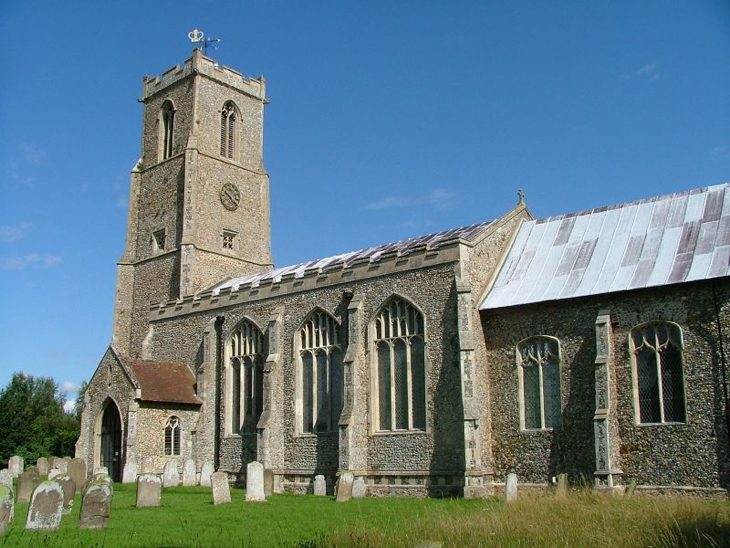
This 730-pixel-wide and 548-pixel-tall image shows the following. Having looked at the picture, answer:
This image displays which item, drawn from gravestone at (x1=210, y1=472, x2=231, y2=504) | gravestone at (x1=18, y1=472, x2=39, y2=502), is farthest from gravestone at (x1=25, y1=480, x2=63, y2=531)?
gravestone at (x1=18, y1=472, x2=39, y2=502)

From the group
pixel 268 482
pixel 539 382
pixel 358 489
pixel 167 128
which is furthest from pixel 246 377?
pixel 167 128

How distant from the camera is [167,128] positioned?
1629 inches

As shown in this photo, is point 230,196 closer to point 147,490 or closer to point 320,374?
point 320,374

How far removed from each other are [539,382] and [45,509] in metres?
14.1

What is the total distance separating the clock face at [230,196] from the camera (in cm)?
3950

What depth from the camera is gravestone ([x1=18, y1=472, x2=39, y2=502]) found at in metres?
21.4

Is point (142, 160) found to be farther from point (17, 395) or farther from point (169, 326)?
point (17, 395)

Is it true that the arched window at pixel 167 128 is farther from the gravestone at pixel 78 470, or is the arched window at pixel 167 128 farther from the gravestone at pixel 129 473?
the gravestone at pixel 78 470

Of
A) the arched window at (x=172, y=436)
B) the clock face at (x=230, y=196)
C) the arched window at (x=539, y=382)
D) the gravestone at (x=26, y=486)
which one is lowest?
the gravestone at (x=26, y=486)

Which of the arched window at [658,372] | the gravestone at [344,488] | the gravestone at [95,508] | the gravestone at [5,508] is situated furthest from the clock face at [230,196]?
the gravestone at [5,508]

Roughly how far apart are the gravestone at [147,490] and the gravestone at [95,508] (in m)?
4.28

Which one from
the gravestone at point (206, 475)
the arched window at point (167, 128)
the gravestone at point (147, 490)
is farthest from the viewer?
the arched window at point (167, 128)

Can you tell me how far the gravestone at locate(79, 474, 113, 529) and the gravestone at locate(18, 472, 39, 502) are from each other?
7419 mm

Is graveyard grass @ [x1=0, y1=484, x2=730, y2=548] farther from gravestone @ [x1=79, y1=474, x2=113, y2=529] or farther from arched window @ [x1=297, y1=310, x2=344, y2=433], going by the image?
arched window @ [x1=297, y1=310, x2=344, y2=433]
